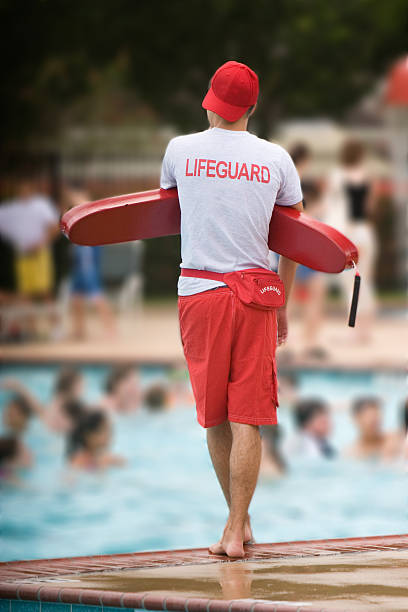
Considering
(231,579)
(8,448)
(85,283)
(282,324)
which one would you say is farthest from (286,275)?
(85,283)

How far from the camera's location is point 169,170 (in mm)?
3572

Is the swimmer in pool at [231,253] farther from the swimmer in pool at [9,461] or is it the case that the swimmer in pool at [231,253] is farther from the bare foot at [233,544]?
the swimmer in pool at [9,461]

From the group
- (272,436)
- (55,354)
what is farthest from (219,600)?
(55,354)

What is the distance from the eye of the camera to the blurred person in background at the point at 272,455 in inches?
387

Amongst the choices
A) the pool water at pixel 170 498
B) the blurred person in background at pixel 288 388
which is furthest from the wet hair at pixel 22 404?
the blurred person in background at pixel 288 388

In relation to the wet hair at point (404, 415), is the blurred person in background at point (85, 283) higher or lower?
higher

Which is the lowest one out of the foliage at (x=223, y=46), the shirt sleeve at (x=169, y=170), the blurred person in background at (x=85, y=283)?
the shirt sleeve at (x=169, y=170)

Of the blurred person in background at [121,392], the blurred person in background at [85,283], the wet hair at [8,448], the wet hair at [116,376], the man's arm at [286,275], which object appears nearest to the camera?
the man's arm at [286,275]

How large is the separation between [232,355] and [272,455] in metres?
6.70

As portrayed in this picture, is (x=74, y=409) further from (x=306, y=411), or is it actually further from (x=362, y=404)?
(x=362, y=404)

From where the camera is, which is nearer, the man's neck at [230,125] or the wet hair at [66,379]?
the man's neck at [230,125]

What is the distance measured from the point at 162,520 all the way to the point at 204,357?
5804mm

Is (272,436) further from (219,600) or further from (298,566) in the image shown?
(219,600)

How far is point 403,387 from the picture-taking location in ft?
39.0
